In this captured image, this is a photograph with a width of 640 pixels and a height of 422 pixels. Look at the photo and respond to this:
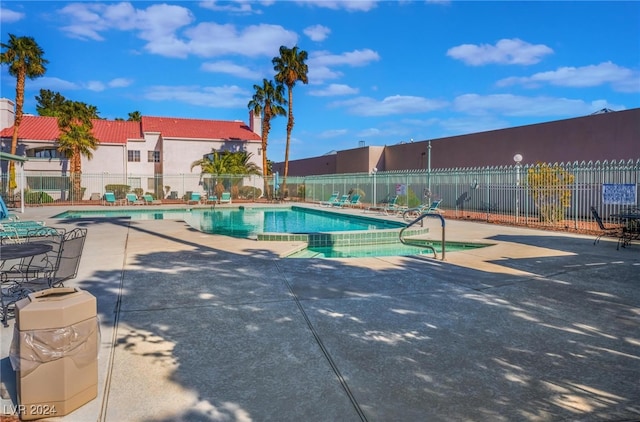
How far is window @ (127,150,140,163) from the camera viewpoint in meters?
34.6

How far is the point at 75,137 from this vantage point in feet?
96.7

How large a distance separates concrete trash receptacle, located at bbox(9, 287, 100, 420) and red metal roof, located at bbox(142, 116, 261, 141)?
110 feet

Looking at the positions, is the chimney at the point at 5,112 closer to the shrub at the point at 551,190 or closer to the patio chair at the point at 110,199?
the patio chair at the point at 110,199

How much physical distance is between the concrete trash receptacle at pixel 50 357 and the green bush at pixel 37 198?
2821 centimetres

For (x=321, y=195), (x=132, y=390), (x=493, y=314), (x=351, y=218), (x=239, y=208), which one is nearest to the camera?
(x=132, y=390)

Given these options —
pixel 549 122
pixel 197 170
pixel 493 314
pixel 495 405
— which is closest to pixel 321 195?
pixel 197 170

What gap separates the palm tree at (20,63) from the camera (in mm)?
27309

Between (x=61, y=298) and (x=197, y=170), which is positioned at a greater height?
(x=197, y=170)

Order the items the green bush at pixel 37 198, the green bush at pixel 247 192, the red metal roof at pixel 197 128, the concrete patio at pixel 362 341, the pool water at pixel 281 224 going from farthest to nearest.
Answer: the red metal roof at pixel 197 128 < the green bush at pixel 247 192 < the green bush at pixel 37 198 < the pool water at pixel 281 224 < the concrete patio at pixel 362 341

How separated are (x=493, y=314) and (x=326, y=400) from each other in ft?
8.98

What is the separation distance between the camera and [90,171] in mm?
33250

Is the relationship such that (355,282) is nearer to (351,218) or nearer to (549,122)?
(351,218)

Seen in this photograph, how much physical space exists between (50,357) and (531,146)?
22.7 metres

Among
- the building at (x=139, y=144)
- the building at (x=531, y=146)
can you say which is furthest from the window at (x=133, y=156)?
the building at (x=531, y=146)
